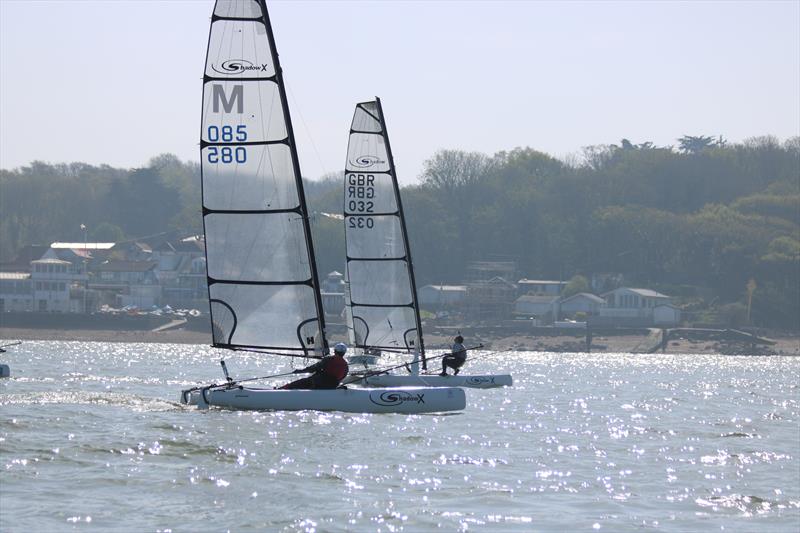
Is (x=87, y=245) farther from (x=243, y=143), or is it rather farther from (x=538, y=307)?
(x=243, y=143)

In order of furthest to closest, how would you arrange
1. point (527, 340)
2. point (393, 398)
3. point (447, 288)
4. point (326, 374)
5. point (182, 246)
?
point (182, 246) < point (447, 288) < point (527, 340) < point (393, 398) < point (326, 374)

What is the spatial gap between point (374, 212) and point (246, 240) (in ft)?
38.5

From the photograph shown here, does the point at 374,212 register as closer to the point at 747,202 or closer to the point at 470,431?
the point at 470,431

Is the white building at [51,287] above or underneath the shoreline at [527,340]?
above

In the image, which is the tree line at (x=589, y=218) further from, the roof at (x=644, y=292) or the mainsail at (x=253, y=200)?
the mainsail at (x=253, y=200)

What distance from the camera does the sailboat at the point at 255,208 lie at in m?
27.5

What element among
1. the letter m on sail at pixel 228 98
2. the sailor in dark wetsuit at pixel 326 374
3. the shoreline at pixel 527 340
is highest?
the letter m on sail at pixel 228 98

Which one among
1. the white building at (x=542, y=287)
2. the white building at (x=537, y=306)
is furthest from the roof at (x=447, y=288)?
the white building at (x=537, y=306)

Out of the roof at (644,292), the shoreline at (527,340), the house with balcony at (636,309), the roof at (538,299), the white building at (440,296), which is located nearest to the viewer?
the shoreline at (527,340)

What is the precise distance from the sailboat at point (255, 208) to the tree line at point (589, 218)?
88815 mm

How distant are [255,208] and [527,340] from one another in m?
80.4

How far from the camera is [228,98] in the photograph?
2750 centimetres

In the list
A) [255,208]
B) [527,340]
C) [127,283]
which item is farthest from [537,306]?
[255,208]

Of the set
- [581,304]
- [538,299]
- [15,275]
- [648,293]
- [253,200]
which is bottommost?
[581,304]
